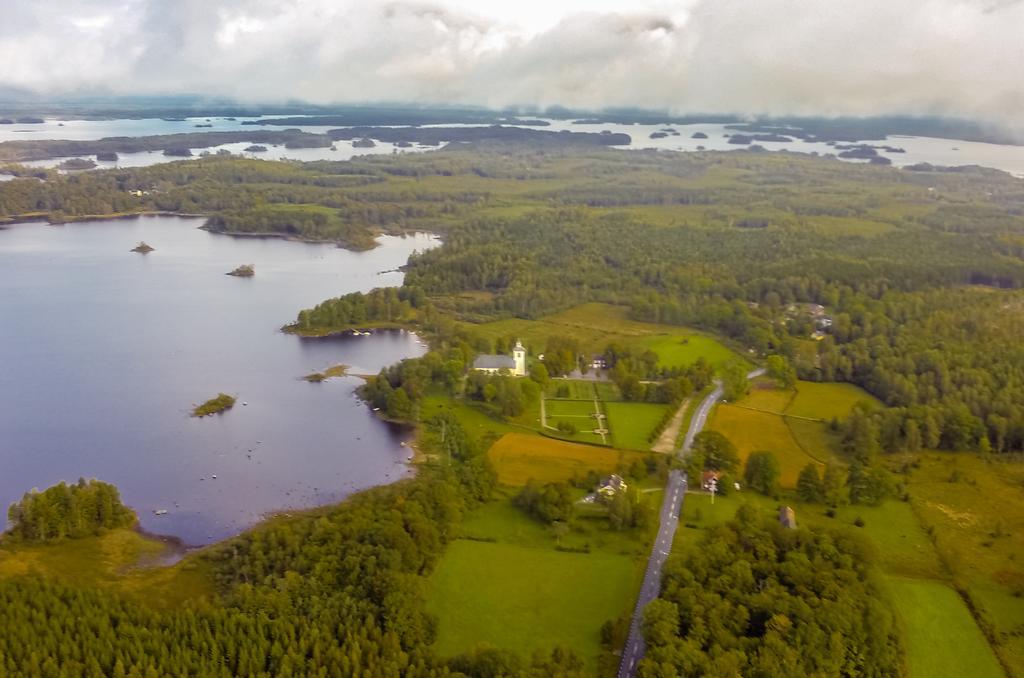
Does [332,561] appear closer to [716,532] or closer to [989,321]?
[716,532]

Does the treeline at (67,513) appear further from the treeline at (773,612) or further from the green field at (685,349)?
the green field at (685,349)

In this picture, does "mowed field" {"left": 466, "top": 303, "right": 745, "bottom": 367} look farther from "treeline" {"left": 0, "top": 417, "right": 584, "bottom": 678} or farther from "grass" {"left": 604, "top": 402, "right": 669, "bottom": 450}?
"treeline" {"left": 0, "top": 417, "right": 584, "bottom": 678}

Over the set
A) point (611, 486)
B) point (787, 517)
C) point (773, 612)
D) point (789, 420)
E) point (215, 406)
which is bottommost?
point (215, 406)

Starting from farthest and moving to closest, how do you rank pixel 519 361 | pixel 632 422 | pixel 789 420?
1. pixel 519 361
2. pixel 789 420
3. pixel 632 422

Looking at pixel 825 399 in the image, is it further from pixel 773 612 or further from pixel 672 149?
pixel 672 149

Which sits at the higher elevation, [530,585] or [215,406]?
[530,585]

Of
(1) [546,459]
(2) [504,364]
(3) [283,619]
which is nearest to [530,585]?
(3) [283,619]
